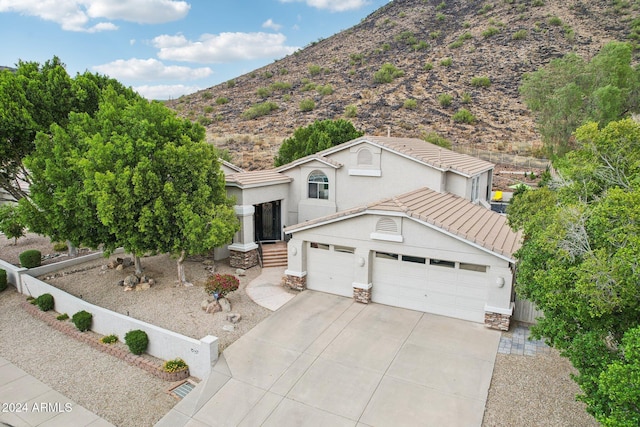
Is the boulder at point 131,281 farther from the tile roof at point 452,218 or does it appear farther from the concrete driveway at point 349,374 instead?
the tile roof at point 452,218

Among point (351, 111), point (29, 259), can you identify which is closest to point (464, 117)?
point (351, 111)

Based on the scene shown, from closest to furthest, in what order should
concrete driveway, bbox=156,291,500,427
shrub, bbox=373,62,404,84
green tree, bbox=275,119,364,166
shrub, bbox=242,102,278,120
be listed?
1. concrete driveway, bbox=156,291,500,427
2. green tree, bbox=275,119,364,166
3. shrub, bbox=242,102,278,120
4. shrub, bbox=373,62,404,84

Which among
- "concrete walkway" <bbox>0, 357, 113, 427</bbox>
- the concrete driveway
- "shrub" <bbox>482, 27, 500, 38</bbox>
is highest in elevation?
"shrub" <bbox>482, 27, 500, 38</bbox>

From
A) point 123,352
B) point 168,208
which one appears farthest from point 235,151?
point 123,352

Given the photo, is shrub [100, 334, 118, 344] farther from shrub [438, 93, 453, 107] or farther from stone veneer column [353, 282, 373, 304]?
shrub [438, 93, 453, 107]

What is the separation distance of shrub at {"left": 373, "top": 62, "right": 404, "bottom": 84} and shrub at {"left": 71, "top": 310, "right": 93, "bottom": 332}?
5426 cm

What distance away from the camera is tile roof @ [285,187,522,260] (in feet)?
42.2

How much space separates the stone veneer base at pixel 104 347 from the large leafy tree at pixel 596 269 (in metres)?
9.15

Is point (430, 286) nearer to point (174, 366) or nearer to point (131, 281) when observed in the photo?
point (174, 366)

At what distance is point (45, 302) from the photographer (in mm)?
14906

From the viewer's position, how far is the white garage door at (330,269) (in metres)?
15.0

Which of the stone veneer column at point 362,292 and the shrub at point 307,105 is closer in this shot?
the stone veneer column at point 362,292

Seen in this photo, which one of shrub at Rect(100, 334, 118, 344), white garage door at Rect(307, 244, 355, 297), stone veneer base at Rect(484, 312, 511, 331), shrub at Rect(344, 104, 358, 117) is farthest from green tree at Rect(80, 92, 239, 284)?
shrub at Rect(344, 104, 358, 117)

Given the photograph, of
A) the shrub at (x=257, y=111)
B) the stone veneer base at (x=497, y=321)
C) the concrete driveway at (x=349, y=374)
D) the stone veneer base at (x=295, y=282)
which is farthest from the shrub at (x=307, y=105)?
the stone veneer base at (x=497, y=321)
